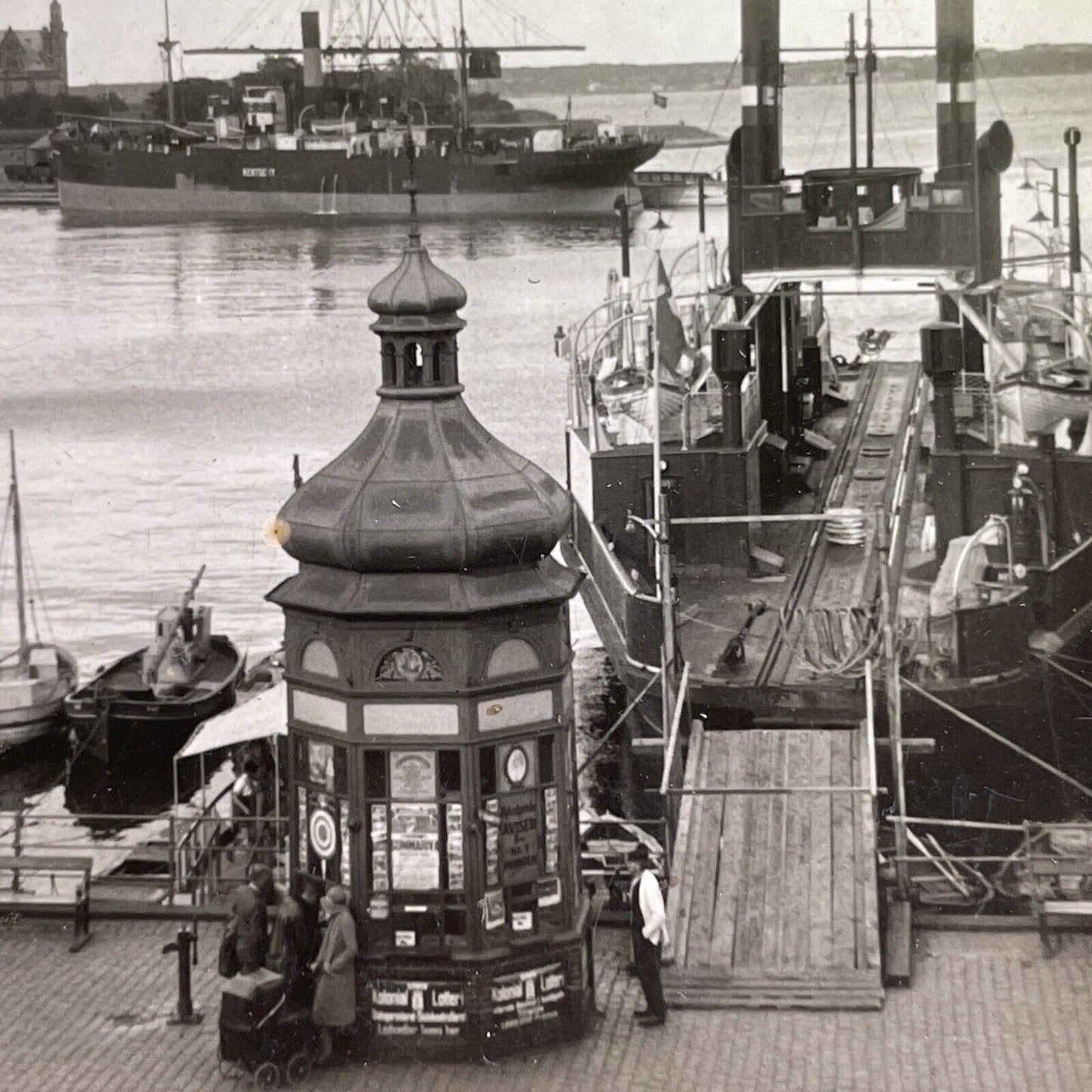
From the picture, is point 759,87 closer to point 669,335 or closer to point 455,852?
point 669,335

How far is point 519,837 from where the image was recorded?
17094mm

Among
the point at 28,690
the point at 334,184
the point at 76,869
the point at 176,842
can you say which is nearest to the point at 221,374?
the point at 334,184

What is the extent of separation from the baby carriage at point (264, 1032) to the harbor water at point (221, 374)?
2864cm

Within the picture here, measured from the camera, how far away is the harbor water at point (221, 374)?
60.0 metres

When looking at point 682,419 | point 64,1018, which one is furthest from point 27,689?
point 64,1018

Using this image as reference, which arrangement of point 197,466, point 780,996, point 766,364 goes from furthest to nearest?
point 197,466
point 766,364
point 780,996

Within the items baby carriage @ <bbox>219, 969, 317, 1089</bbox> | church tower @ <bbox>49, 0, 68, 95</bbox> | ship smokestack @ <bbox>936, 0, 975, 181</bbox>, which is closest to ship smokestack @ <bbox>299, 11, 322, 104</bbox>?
church tower @ <bbox>49, 0, 68, 95</bbox>

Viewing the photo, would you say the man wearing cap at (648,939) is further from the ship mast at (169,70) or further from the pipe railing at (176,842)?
the ship mast at (169,70)

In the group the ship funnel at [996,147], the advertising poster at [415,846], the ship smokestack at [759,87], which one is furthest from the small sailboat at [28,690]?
the advertising poster at [415,846]

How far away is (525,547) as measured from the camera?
16.7m

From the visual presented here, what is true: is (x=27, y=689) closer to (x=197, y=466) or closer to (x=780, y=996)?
(x=197, y=466)

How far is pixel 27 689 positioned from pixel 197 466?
23.2m

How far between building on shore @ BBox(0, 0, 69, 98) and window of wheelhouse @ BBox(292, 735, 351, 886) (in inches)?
1559

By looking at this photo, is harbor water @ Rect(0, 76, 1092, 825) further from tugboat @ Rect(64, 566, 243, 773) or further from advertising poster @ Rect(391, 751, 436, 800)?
advertising poster @ Rect(391, 751, 436, 800)
